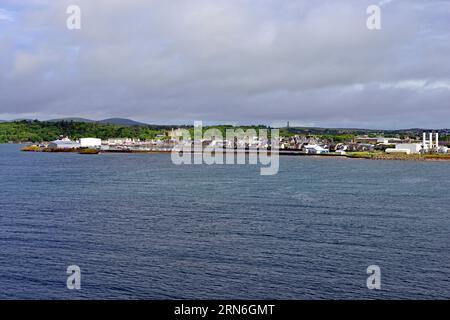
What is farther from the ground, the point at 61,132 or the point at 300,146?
the point at 61,132

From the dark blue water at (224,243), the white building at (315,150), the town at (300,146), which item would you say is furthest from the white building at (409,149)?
the dark blue water at (224,243)

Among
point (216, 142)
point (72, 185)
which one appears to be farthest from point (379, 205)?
point (216, 142)

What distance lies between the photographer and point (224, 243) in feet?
64.4

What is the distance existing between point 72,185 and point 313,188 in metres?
16.9

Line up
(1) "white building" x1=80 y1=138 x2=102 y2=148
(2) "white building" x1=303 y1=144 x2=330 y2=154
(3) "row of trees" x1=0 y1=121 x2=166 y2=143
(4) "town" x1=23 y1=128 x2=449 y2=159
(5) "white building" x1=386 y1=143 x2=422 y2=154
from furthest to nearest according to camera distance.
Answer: (3) "row of trees" x1=0 y1=121 x2=166 y2=143
(1) "white building" x1=80 y1=138 x2=102 y2=148
(2) "white building" x1=303 y1=144 x2=330 y2=154
(4) "town" x1=23 y1=128 x2=449 y2=159
(5) "white building" x1=386 y1=143 x2=422 y2=154

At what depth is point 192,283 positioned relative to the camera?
15109 mm

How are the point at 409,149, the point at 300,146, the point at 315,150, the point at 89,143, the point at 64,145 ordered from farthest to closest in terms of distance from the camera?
the point at 89,143
the point at 300,146
the point at 64,145
the point at 315,150
the point at 409,149

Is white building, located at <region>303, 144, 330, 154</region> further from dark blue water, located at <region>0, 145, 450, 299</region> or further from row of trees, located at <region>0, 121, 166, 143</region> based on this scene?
dark blue water, located at <region>0, 145, 450, 299</region>

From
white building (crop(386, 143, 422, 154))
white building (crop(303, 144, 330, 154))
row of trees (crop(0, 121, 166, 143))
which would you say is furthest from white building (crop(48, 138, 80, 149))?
white building (crop(386, 143, 422, 154))

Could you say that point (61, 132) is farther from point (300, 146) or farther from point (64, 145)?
point (300, 146)

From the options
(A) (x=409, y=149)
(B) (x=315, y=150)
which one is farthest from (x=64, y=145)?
(A) (x=409, y=149)

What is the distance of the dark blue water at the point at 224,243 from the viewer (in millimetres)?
14867

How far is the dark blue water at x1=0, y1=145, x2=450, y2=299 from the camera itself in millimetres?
14867
